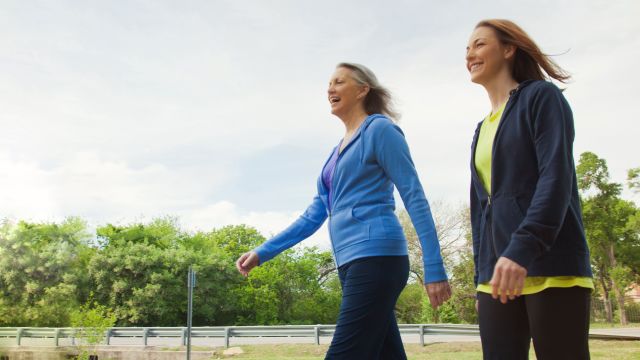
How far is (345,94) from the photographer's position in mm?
3436

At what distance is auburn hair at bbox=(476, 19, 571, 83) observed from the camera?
98.9 inches

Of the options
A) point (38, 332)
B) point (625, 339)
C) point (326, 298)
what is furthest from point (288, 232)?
point (326, 298)

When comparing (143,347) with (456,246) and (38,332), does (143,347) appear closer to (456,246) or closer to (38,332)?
(38,332)

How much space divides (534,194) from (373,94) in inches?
61.9

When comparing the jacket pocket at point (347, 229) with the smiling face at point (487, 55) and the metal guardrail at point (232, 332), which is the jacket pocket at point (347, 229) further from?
the metal guardrail at point (232, 332)

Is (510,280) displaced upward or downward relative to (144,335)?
upward

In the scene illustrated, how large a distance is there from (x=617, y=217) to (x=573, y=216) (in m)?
36.7

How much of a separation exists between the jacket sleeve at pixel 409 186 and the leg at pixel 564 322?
0.72 metres

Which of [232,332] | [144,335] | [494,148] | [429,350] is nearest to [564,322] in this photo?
[494,148]

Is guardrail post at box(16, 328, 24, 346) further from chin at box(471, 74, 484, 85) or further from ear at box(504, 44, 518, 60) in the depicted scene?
ear at box(504, 44, 518, 60)

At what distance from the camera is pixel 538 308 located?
2.11 meters

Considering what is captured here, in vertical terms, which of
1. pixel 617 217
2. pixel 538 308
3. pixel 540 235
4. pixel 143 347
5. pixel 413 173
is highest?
pixel 617 217

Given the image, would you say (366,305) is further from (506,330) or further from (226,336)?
(226,336)

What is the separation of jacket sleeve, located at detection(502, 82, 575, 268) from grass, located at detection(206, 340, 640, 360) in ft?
37.5
